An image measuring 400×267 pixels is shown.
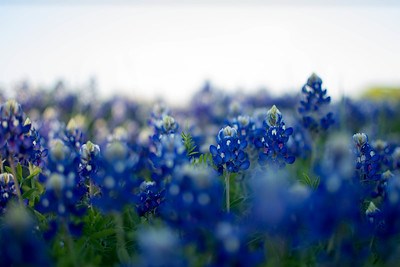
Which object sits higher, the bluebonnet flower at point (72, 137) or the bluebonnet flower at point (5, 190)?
the bluebonnet flower at point (72, 137)

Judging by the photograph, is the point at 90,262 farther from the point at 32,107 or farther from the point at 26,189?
the point at 32,107

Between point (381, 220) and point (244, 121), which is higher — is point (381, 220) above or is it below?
below

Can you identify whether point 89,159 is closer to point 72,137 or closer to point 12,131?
point 12,131

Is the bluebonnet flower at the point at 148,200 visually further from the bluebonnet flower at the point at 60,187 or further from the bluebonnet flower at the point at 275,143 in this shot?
the bluebonnet flower at the point at 275,143

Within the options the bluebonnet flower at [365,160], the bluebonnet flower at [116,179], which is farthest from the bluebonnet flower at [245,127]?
the bluebonnet flower at [116,179]

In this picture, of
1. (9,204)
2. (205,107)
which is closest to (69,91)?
(205,107)

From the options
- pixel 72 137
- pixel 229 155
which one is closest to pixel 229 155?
pixel 229 155
